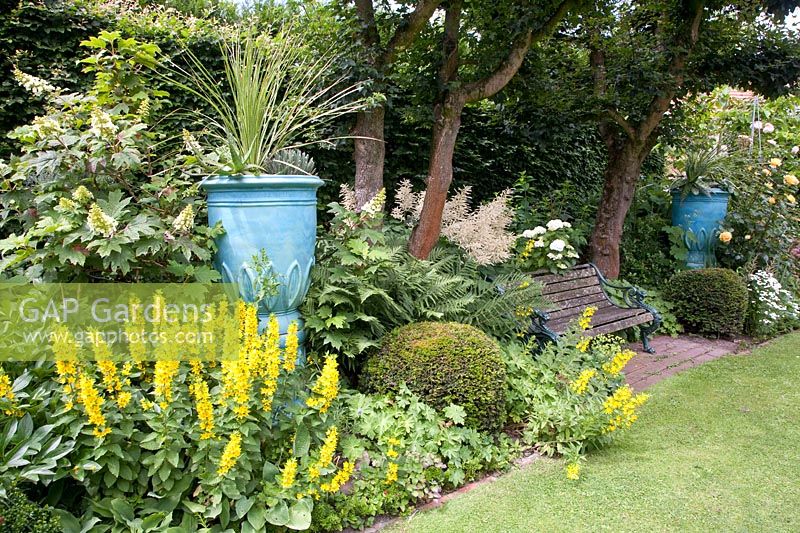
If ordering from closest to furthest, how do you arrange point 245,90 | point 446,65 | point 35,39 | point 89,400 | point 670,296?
point 89,400, point 245,90, point 35,39, point 446,65, point 670,296

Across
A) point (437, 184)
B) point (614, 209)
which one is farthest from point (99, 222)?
point (614, 209)

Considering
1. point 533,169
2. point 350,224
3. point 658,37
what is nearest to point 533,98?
point 658,37

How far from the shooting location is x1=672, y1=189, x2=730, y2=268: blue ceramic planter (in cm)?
669

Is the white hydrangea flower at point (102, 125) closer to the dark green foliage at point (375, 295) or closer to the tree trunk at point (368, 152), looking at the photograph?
the dark green foliage at point (375, 295)

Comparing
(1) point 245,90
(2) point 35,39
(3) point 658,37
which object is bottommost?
(1) point 245,90

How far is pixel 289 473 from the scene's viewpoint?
212 cm

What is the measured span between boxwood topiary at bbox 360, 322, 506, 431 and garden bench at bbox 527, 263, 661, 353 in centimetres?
132

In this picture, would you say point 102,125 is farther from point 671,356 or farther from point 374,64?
point 671,356

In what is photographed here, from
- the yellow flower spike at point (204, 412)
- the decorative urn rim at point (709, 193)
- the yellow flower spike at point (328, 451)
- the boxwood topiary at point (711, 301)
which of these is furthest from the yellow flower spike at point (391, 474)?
the decorative urn rim at point (709, 193)

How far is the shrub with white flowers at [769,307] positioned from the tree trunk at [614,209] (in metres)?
1.39

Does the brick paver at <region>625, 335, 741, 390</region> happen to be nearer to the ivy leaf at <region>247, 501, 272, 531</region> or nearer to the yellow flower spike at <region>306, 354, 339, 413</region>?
the yellow flower spike at <region>306, 354, 339, 413</region>

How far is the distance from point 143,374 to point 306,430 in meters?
0.72

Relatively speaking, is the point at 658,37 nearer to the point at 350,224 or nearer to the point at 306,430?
the point at 350,224

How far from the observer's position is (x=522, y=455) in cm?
301
